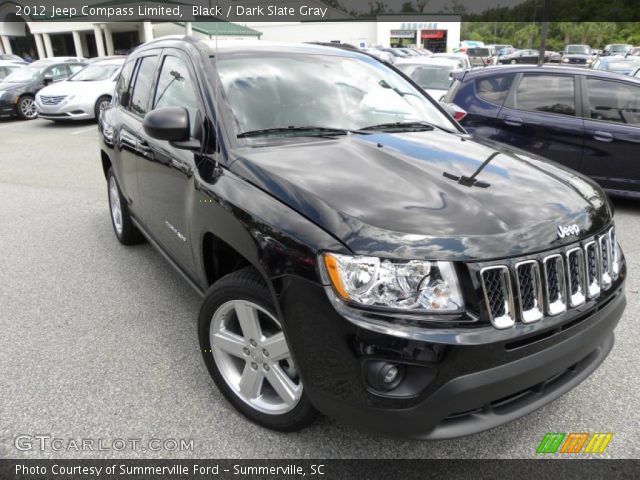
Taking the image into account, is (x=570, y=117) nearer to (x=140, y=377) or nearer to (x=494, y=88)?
(x=494, y=88)

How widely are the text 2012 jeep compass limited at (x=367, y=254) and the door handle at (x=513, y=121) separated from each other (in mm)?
3187

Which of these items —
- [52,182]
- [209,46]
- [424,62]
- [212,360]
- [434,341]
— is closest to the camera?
[434,341]

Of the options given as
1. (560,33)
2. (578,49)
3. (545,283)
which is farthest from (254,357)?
(560,33)

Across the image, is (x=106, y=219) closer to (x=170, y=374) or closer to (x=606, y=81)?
(x=170, y=374)

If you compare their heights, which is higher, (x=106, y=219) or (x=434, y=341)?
(x=434, y=341)

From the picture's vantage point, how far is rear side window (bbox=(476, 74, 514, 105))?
20.2 ft

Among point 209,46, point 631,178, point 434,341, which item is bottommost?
point 631,178

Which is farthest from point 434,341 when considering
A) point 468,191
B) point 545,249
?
point 468,191

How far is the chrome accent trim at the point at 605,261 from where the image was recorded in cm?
220

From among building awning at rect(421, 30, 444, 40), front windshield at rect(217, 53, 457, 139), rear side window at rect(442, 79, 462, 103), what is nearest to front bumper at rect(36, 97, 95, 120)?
rear side window at rect(442, 79, 462, 103)

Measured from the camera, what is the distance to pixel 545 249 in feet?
6.34

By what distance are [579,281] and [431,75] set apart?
9.38m

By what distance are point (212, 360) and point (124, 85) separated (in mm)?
2937

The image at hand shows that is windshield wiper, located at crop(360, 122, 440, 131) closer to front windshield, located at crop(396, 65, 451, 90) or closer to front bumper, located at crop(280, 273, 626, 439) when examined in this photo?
front bumper, located at crop(280, 273, 626, 439)
